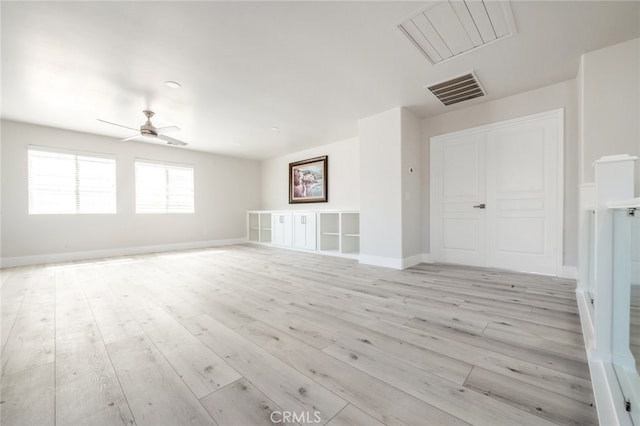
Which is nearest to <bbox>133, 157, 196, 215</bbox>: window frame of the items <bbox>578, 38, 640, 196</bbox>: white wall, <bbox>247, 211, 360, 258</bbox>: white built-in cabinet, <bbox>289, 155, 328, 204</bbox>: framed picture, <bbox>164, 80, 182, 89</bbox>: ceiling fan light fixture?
<bbox>247, 211, 360, 258</bbox>: white built-in cabinet

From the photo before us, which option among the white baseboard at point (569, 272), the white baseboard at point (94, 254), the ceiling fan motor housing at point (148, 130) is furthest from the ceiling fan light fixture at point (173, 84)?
the white baseboard at point (569, 272)

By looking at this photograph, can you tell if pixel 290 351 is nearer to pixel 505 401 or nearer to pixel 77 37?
pixel 505 401

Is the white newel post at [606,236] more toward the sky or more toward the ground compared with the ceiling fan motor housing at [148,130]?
more toward the ground

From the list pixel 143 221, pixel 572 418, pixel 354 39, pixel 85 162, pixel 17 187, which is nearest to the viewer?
pixel 572 418

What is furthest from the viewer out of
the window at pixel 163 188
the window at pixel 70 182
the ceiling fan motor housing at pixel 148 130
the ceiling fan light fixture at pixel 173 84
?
the window at pixel 163 188

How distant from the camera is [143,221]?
5.59m

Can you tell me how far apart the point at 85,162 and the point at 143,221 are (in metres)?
1.54

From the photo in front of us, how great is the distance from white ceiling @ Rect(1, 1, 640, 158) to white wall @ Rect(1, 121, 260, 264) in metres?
0.73

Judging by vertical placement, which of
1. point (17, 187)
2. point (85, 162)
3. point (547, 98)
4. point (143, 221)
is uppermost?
point (547, 98)

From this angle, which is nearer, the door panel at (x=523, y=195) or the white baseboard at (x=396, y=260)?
the door panel at (x=523, y=195)

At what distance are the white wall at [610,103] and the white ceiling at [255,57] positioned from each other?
0.56 ft

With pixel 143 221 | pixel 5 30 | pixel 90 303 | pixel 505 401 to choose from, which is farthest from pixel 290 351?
pixel 143 221

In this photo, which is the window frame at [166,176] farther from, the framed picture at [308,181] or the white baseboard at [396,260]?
the white baseboard at [396,260]

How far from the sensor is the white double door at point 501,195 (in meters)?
3.21
